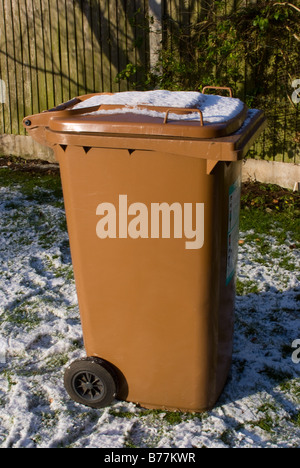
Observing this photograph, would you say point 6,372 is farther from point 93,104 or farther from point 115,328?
point 93,104

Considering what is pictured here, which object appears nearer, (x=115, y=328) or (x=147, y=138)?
(x=147, y=138)

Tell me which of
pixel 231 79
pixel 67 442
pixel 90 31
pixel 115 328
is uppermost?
pixel 90 31

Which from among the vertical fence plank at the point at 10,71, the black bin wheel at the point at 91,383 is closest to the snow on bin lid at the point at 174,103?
the black bin wheel at the point at 91,383

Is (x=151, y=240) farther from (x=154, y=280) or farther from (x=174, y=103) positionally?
(x=174, y=103)

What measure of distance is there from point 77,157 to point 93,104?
490 mm

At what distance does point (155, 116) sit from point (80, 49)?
485cm

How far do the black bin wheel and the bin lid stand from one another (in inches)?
50.6

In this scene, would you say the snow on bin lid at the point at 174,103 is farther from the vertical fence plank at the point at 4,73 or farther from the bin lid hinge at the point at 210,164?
the vertical fence plank at the point at 4,73

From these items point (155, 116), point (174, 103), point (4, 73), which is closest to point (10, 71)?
point (4, 73)

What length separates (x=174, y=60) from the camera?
21.4 feet

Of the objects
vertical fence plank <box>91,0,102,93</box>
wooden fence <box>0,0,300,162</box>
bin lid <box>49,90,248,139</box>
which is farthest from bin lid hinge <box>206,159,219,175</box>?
vertical fence plank <box>91,0,102,93</box>

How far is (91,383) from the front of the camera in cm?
319

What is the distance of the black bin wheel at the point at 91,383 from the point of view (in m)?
3.11

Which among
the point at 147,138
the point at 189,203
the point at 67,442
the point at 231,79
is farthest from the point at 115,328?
the point at 231,79
